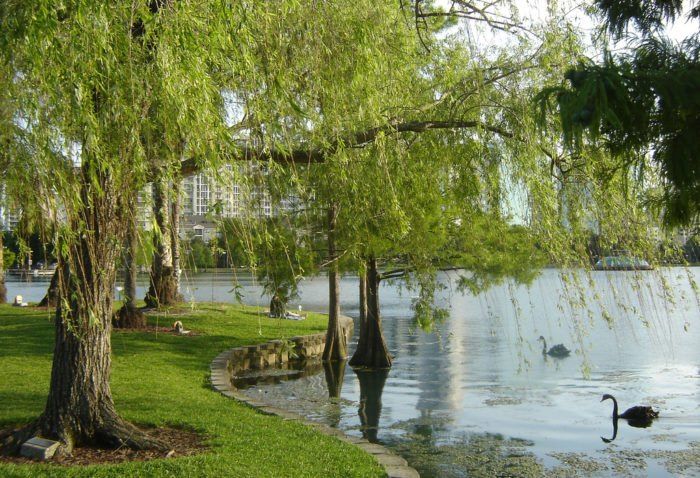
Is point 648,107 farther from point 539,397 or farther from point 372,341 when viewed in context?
point 372,341

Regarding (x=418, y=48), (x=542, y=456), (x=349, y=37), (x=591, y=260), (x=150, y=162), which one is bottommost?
(x=542, y=456)

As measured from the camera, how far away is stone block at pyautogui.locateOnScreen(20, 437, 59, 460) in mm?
5824

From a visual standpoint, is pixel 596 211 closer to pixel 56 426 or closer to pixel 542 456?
pixel 542 456

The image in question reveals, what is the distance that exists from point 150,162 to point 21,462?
2.50 meters

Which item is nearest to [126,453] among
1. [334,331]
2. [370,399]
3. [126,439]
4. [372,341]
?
[126,439]

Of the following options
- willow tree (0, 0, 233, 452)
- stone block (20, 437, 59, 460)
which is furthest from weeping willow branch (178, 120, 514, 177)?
stone block (20, 437, 59, 460)

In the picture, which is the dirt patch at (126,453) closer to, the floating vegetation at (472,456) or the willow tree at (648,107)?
the floating vegetation at (472,456)

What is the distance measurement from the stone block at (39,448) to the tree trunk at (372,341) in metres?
10.0

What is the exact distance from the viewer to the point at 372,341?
1584cm

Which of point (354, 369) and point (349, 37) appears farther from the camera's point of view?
point (354, 369)

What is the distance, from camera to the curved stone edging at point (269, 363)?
640 cm

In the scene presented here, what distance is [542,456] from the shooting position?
8633 millimetres

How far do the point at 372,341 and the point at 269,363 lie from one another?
220 cm

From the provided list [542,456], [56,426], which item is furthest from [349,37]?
[542,456]
